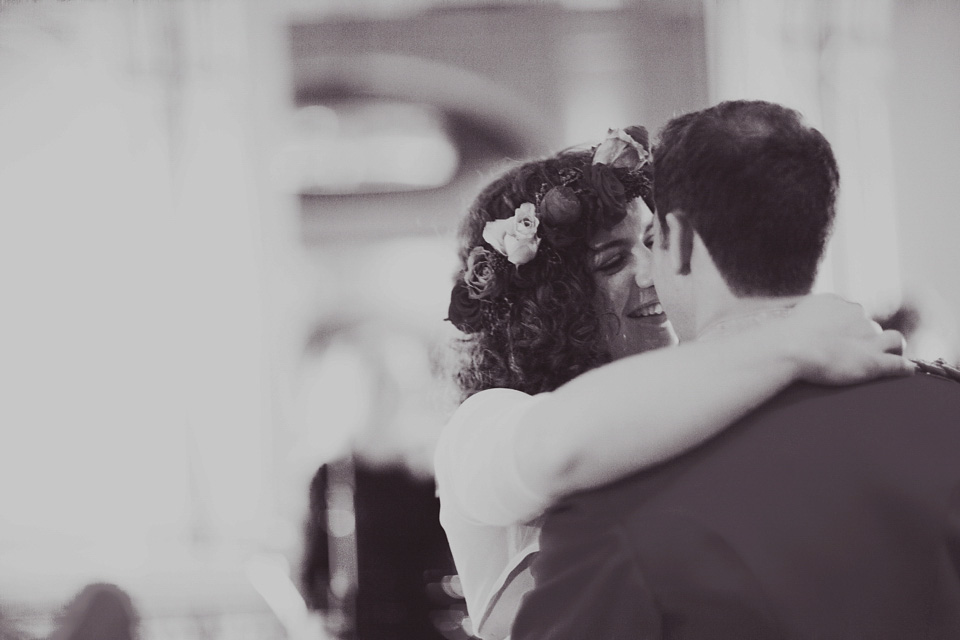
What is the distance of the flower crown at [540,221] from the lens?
1.56 meters

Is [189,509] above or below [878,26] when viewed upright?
below

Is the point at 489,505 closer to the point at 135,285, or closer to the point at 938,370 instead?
the point at 938,370

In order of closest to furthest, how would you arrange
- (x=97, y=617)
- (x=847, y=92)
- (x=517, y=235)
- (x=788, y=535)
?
(x=788, y=535), (x=517, y=235), (x=97, y=617), (x=847, y=92)

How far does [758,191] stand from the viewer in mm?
1026

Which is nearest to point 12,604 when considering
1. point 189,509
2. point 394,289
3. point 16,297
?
point 189,509

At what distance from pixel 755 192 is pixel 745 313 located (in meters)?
0.14

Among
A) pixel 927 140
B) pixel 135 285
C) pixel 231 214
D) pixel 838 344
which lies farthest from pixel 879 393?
pixel 927 140

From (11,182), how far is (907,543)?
530 centimetres

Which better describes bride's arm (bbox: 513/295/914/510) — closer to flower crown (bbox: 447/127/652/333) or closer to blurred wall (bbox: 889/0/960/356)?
flower crown (bbox: 447/127/652/333)

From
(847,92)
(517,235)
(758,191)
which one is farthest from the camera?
(847,92)

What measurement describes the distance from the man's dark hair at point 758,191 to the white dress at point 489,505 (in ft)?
0.94

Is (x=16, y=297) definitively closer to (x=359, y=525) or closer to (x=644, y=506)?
(x=359, y=525)

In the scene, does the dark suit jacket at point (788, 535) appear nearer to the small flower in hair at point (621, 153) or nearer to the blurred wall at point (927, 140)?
the small flower in hair at point (621, 153)

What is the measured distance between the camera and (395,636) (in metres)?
3.70
